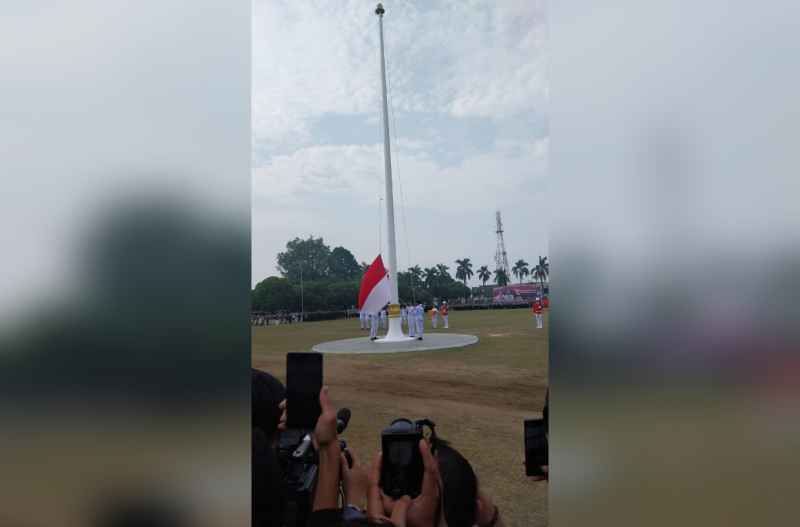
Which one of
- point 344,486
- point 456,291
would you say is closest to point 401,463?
point 344,486

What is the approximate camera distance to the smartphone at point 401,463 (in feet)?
4.83

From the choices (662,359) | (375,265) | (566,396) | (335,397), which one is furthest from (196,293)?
(375,265)

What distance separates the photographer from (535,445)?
5.46 feet

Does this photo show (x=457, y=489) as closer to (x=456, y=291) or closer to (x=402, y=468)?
(x=402, y=468)

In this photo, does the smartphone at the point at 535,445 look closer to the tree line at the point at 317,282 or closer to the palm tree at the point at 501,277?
the tree line at the point at 317,282

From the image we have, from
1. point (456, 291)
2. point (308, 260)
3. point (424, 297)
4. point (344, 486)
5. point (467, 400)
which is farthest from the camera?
point (456, 291)

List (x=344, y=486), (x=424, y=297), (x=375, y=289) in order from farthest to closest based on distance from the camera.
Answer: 1. (x=424, y=297)
2. (x=375, y=289)
3. (x=344, y=486)

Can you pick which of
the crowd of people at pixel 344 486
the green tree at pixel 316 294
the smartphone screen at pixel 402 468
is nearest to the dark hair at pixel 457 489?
the crowd of people at pixel 344 486

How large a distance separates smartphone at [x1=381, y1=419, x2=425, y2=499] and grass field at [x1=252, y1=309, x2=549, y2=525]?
178 centimetres

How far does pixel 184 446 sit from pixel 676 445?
118 cm

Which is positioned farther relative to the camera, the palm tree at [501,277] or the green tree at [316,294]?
the palm tree at [501,277]

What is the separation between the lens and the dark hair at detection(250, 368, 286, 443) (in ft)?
5.57

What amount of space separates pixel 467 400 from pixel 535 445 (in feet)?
17.2

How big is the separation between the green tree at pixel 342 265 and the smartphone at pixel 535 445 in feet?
93.6
